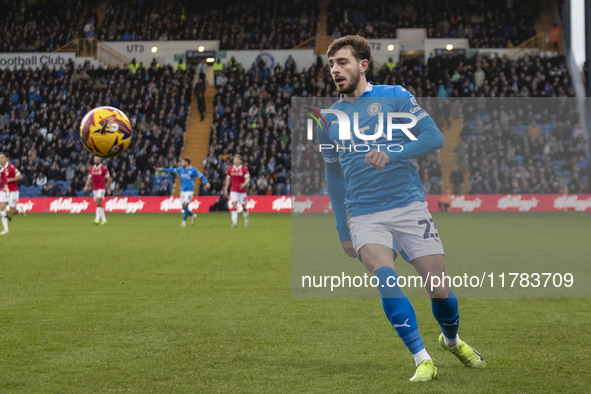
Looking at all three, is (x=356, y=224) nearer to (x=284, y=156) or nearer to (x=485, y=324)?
(x=485, y=324)

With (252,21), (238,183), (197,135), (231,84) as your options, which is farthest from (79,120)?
(238,183)

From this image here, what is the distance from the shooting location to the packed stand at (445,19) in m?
39.7

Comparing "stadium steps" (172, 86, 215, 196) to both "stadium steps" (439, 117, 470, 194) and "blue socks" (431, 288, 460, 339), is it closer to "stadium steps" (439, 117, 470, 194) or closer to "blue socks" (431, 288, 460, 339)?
"stadium steps" (439, 117, 470, 194)

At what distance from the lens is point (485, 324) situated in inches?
288

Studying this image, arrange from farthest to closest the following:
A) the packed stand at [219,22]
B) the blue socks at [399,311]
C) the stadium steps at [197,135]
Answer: the packed stand at [219,22], the stadium steps at [197,135], the blue socks at [399,311]

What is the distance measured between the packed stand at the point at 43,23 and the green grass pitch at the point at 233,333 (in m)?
30.7

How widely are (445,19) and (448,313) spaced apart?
123ft

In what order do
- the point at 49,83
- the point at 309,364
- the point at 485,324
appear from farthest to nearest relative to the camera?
the point at 49,83 → the point at 485,324 → the point at 309,364

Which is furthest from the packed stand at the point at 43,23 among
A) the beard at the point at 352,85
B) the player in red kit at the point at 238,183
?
the beard at the point at 352,85

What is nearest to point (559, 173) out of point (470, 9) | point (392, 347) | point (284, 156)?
point (284, 156)

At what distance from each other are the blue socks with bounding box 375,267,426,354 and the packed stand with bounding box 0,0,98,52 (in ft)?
129

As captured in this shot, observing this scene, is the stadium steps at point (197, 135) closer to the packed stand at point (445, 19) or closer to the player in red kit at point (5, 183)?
the packed stand at point (445, 19)

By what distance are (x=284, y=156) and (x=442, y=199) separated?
1758cm

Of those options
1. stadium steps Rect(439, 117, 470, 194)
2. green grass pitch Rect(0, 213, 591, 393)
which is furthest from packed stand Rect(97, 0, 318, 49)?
green grass pitch Rect(0, 213, 591, 393)
